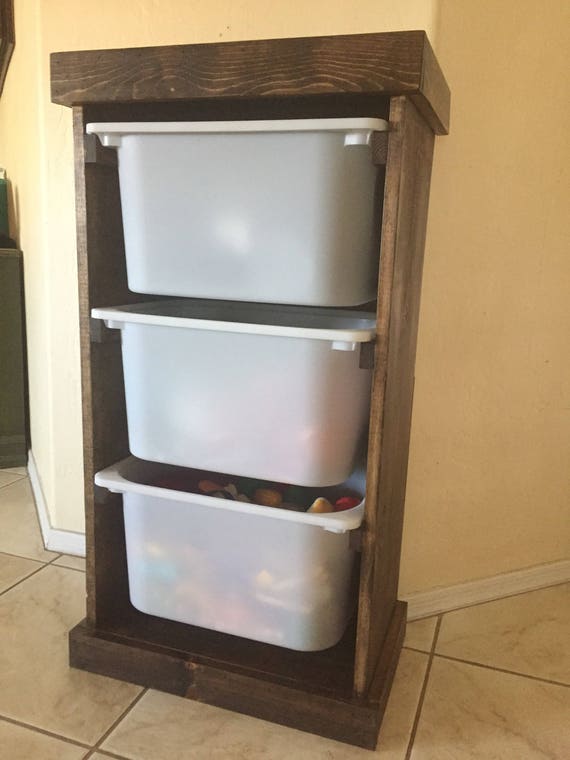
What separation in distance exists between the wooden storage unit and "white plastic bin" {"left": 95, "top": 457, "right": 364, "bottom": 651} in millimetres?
48

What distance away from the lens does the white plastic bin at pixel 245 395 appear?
2.97ft

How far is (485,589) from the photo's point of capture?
4.33ft

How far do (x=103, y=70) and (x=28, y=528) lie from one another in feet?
3.56

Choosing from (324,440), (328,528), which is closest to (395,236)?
(324,440)

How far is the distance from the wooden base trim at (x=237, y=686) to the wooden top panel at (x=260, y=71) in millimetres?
816

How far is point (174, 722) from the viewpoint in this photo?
98 cm

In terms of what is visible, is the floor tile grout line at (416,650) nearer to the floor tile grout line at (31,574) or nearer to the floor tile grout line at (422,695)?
the floor tile grout line at (422,695)

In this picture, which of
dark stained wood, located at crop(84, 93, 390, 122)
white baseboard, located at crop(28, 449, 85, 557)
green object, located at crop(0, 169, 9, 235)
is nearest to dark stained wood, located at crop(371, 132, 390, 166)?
dark stained wood, located at crop(84, 93, 390, 122)

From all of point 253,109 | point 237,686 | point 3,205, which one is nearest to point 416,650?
point 237,686

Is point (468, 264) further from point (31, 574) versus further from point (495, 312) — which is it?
point (31, 574)

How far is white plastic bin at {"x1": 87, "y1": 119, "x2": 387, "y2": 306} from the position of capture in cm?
84

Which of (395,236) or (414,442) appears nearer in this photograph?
(395,236)

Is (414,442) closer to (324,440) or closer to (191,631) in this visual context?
(324,440)

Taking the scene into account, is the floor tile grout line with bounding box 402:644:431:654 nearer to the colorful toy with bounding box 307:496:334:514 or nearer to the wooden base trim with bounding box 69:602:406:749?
the wooden base trim with bounding box 69:602:406:749
